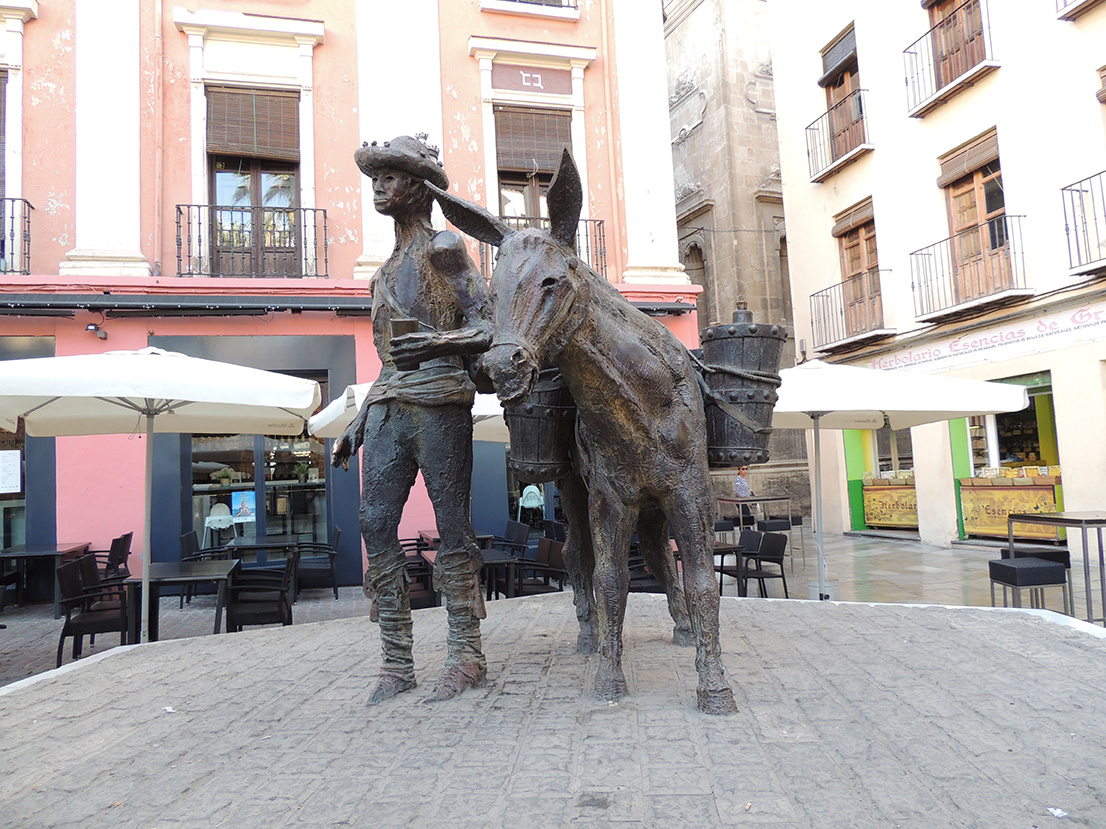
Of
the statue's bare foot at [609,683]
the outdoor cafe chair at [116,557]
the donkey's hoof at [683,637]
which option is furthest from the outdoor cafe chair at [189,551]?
the statue's bare foot at [609,683]

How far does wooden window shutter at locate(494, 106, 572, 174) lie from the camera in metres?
11.1

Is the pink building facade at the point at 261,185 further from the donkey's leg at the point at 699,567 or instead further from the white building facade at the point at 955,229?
the donkey's leg at the point at 699,567

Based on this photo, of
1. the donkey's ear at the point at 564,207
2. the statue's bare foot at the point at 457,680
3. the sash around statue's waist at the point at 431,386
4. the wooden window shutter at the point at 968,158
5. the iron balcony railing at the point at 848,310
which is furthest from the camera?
the iron balcony railing at the point at 848,310

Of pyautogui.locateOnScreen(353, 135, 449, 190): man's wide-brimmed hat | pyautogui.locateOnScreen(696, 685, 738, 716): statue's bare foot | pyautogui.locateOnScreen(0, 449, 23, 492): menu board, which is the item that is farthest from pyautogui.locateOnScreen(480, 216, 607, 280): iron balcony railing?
pyautogui.locateOnScreen(696, 685, 738, 716): statue's bare foot

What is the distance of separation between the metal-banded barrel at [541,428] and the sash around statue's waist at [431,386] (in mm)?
277

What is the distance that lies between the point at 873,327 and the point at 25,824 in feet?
49.1

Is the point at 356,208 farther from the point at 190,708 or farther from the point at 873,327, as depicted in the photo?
the point at 873,327

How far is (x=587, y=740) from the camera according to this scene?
8.45 ft

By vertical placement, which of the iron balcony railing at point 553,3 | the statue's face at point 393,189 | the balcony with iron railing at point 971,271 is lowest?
the statue's face at point 393,189

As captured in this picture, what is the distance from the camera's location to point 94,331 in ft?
30.1

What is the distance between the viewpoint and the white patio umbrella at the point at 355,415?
617cm

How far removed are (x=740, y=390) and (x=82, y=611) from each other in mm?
5478

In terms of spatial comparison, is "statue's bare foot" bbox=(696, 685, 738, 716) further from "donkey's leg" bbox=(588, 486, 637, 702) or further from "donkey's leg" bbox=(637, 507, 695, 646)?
"donkey's leg" bbox=(637, 507, 695, 646)

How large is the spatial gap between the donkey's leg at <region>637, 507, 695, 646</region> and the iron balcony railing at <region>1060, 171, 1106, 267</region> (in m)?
9.00
